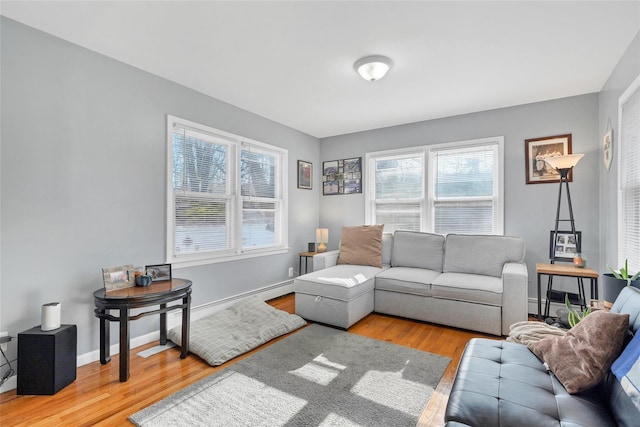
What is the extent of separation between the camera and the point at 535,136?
3.47m

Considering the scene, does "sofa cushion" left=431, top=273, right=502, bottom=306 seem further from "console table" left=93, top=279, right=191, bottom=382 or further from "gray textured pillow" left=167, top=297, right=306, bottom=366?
"console table" left=93, top=279, right=191, bottom=382

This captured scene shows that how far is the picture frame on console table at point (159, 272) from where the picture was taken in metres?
2.52

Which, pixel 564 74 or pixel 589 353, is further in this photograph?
pixel 564 74

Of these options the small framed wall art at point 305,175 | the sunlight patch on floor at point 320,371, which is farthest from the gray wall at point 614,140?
the small framed wall art at point 305,175

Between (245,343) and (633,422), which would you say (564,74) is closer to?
(633,422)

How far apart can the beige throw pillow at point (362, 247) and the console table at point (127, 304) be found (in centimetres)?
215

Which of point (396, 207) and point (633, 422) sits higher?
point (396, 207)

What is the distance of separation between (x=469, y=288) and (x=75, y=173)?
358 centimetres

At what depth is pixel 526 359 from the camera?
1590mm

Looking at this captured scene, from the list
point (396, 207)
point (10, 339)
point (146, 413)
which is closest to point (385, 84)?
point (396, 207)

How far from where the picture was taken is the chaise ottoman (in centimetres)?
306

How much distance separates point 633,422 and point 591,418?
0.44ft

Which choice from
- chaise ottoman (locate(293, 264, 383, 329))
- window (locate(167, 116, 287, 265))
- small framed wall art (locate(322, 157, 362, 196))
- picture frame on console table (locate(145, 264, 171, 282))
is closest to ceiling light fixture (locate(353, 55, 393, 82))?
window (locate(167, 116, 287, 265))

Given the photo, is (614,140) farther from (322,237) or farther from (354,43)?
(322,237)
